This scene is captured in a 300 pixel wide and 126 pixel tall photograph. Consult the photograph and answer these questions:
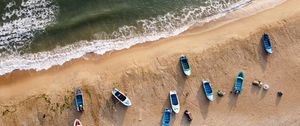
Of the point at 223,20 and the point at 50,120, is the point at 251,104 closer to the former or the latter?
the point at 223,20

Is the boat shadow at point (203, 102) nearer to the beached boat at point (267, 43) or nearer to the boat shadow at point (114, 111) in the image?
the boat shadow at point (114, 111)

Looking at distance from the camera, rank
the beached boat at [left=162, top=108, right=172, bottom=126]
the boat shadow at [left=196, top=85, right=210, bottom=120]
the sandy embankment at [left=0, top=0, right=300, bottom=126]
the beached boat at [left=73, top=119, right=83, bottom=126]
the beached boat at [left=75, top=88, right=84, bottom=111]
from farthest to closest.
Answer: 1. the boat shadow at [left=196, top=85, right=210, bottom=120]
2. the beached boat at [left=162, top=108, right=172, bottom=126]
3. the sandy embankment at [left=0, top=0, right=300, bottom=126]
4. the beached boat at [left=75, top=88, right=84, bottom=111]
5. the beached boat at [left=73, top=119, right=83, bottom=126]

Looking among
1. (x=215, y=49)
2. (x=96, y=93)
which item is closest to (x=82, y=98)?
(x=96, y=93)

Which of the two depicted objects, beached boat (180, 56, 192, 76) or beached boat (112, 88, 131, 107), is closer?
beached boat (112, 88, 131, 107)

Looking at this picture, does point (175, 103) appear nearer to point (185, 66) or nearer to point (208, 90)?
point (208, 90)

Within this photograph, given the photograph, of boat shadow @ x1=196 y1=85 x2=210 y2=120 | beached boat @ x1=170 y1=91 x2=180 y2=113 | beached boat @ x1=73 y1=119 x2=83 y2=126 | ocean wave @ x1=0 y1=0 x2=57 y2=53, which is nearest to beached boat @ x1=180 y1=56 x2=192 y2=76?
boat shadow @ x1=196 y1=85 x2=210 y2=120

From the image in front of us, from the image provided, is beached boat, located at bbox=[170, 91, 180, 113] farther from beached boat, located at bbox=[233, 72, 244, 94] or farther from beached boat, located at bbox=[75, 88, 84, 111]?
beached boat, located at bbox=[75, 88, 84, 111]

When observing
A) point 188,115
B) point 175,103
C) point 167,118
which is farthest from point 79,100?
point 188,115

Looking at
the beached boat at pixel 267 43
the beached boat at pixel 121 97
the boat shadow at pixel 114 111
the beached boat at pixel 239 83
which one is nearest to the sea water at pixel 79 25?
the beached boat at pixel 121 97
